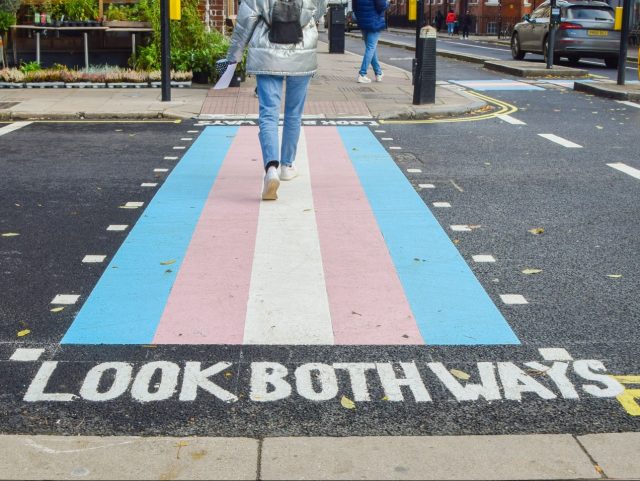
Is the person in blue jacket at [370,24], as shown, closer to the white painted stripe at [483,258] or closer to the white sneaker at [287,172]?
the white sneaker at [287,172]

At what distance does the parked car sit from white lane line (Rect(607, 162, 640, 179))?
15998 millimetres

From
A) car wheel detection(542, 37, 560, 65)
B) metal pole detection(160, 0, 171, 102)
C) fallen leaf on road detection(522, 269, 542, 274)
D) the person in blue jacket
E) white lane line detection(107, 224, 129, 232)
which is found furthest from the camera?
car wheel detection(542, 37, 560, 65)

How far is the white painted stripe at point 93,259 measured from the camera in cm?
609

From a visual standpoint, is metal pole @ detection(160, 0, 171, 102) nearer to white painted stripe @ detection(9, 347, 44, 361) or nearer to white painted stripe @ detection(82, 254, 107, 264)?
white painted stripe @ detection(82, 254, 107, 264)

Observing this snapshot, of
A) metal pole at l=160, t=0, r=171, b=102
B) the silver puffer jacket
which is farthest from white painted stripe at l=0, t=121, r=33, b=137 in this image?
the silver puffer jacket

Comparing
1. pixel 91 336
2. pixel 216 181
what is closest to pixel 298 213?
pixel 216 181

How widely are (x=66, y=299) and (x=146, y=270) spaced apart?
73 centimetres

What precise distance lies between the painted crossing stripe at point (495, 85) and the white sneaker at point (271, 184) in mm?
11476

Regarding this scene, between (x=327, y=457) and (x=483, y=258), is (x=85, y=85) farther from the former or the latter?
(x=327, y=457)

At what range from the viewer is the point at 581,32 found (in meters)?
25.5

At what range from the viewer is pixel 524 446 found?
11.6ft

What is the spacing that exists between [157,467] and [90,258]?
3.02 m

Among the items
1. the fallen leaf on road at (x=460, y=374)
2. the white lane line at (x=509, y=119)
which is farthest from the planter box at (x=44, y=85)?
the fallen leaf on road at (x=460, y=374)

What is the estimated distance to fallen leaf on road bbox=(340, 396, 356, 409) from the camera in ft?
12.8
